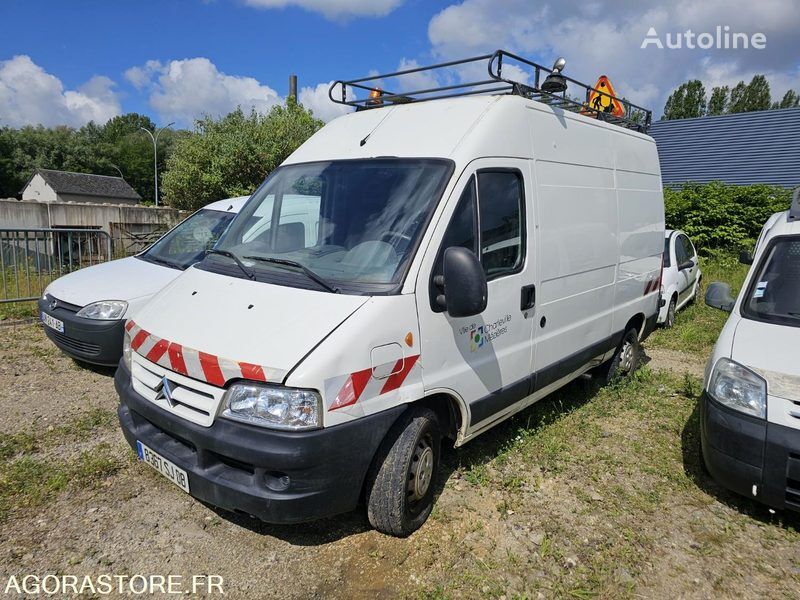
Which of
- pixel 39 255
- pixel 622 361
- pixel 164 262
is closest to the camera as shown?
pixel 622 361

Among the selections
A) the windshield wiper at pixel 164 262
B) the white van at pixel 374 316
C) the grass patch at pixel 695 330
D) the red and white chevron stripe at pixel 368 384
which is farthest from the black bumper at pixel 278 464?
the grass patch at pixel 695 330

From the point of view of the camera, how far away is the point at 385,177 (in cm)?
337

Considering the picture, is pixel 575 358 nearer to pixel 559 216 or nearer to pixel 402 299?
pixel 559 216

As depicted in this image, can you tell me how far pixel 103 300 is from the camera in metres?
5.29

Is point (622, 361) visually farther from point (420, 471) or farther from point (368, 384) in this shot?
point (368, 384)

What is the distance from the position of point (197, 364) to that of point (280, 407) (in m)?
0.55

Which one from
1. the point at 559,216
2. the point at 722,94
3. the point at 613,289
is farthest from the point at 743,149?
the point at 722,94

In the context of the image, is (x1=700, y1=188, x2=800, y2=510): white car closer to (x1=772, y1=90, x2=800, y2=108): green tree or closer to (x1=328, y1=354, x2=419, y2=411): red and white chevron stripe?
(x1=328, y1=354, x2=419, y2=411): red and white chevron stripe

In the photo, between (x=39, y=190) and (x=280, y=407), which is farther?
(x=39, y=190)

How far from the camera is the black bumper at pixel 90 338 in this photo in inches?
204

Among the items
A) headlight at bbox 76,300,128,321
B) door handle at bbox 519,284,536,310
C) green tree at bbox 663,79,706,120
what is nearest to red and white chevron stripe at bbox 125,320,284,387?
door handle at bbox 519,284,536,310

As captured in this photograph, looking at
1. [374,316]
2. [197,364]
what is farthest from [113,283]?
[374,316]

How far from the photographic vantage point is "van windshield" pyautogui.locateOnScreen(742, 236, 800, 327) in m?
3.69

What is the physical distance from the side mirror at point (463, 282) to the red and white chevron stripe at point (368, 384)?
1.25 ft
